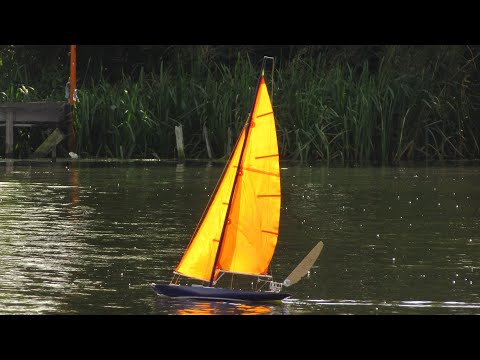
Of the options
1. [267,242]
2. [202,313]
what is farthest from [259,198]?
[202,313]

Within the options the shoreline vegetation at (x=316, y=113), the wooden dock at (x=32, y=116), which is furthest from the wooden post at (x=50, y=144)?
the shoreline vegetation at (x=316, y=113)

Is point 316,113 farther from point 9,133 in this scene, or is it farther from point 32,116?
point 9,133

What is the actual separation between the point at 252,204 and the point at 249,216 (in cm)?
12

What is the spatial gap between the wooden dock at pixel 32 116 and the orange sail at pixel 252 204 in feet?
75.1

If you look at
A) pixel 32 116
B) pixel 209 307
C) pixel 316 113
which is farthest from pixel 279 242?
pixel 32 116

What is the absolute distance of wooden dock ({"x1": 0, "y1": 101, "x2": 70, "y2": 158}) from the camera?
36.6 metres

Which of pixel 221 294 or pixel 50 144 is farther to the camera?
pixel 50 144

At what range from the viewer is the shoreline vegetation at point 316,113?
35844mm

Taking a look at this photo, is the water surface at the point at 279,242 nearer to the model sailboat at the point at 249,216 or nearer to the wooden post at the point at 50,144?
the model sailboat at the point at 249,216

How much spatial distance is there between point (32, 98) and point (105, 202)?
1573 centimetres

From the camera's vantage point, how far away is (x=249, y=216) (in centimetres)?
1424

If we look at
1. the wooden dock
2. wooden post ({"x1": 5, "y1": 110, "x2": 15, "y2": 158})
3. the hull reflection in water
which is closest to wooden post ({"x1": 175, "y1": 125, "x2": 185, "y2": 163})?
the wooden dock

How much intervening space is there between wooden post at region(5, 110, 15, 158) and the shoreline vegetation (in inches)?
30.1
